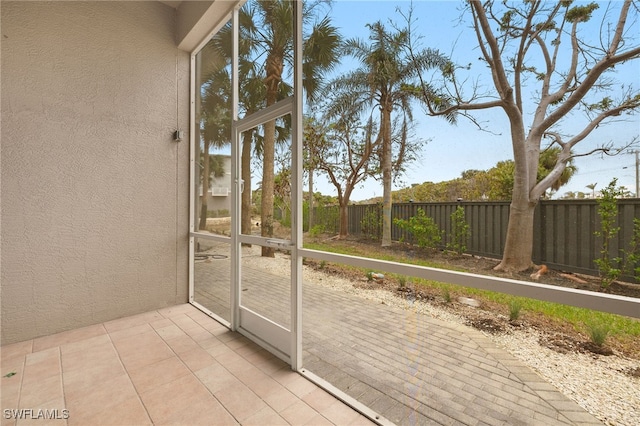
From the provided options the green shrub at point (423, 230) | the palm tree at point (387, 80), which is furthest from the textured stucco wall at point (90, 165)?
the green shrub at point (423, 230)

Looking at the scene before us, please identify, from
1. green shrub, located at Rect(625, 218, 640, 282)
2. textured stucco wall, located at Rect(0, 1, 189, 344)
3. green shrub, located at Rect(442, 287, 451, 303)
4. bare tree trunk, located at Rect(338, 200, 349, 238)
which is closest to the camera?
green shrub, located at Rect(625, 218, 640, 282)

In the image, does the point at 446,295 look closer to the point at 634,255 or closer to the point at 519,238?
the point at 519,238

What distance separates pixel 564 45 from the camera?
109 cm

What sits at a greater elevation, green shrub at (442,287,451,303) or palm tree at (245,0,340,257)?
palm tree at (245,0,340,257)

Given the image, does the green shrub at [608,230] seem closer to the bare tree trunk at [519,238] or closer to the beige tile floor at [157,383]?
the bare tree trunk at [519,238]

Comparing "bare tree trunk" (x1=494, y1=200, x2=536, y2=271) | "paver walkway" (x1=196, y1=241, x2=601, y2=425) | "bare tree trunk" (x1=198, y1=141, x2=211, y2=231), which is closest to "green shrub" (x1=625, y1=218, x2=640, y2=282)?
"bare tree trunk" (x1=494, y1=200, x2=536, y2=271)

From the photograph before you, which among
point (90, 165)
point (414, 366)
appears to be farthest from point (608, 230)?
point (90, 165)

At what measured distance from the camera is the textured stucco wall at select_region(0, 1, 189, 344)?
260 cm

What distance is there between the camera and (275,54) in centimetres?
268

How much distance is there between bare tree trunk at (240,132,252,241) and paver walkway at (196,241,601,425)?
380 millimetres

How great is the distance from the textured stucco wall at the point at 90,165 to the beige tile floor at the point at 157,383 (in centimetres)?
51

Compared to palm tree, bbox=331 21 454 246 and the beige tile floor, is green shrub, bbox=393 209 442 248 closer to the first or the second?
palm tree, bbox=331 21 454 246

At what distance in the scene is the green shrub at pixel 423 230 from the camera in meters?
1.59

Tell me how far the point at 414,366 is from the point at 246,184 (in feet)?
7.15
